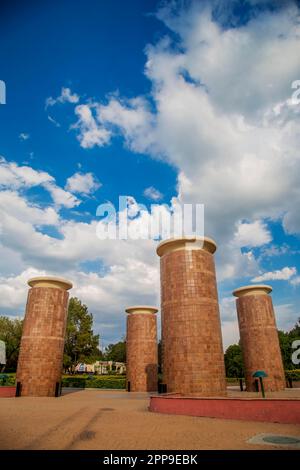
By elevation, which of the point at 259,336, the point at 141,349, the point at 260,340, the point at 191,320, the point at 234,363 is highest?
the point at 191,320

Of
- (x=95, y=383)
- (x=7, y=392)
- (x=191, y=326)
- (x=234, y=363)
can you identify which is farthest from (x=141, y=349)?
(x=234, y=363)

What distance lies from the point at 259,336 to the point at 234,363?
26334 mm

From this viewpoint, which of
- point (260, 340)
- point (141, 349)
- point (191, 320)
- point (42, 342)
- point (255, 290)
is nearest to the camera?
point (191, 320)

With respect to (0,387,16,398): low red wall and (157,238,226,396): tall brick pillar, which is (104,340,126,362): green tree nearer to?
(0,387,16,398): low red wall

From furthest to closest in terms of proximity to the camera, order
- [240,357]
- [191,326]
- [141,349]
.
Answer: [240,357] < [141,349] < [191,326]

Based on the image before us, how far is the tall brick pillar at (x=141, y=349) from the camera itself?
90.2 ft

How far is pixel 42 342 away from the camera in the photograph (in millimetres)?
21172

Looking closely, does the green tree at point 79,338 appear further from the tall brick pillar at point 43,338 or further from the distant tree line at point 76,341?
the tall brick pillar at point 43,338

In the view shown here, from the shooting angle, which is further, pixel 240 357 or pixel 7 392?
pixel 240 357

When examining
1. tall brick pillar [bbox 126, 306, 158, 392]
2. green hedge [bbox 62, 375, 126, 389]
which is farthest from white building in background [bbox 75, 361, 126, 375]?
tall brick pillar [bbox 126, 306, 158, 392]

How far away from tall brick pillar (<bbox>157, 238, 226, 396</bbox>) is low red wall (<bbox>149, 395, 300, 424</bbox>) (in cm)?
270

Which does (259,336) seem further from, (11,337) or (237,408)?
(11,337)
